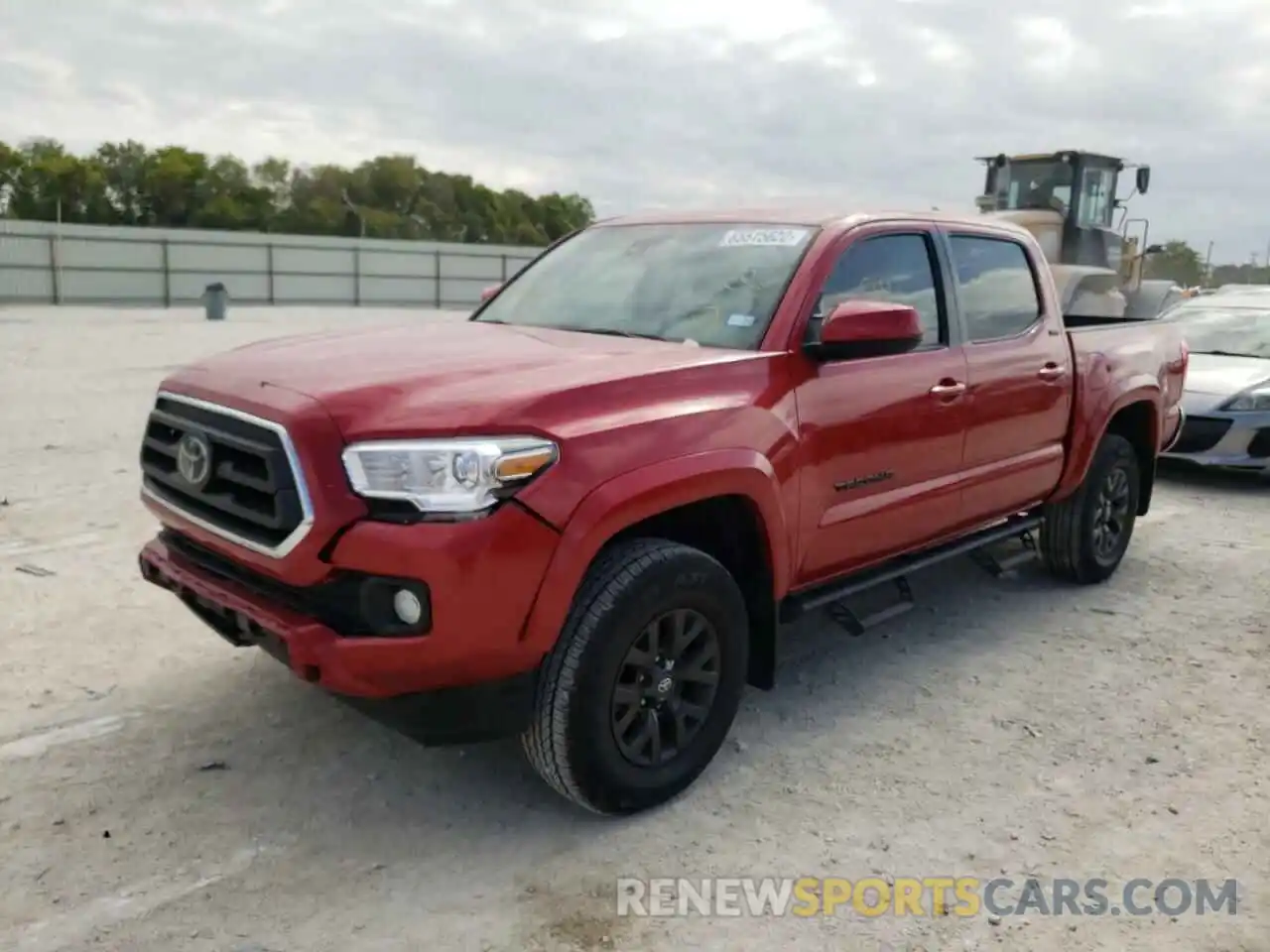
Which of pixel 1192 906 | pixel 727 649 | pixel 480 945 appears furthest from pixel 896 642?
pixel 480 945

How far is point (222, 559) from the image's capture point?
3.34 m

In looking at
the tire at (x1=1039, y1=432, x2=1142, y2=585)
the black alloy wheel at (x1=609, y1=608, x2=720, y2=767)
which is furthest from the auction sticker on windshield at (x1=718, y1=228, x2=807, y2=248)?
the tire at (x1=1039, y1=432, x2=1142, y2=585)

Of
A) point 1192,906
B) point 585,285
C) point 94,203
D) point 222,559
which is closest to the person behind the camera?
point 1192,906

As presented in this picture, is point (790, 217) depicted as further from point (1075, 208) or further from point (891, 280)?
point (1075, 208)

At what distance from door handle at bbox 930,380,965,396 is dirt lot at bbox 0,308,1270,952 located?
3.97ft

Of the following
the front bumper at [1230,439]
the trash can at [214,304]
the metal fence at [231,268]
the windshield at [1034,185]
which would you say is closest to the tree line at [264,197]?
the metal fence at [231,268]

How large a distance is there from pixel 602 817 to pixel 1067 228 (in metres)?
15.3

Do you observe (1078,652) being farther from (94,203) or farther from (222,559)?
(94,203)

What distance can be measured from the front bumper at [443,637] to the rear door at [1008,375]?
242 centimetres

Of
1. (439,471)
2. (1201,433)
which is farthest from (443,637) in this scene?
(1201,433)

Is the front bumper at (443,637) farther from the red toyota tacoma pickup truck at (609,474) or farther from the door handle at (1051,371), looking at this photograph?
the door handle at (1051,371)

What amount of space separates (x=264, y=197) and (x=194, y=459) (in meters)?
69.1

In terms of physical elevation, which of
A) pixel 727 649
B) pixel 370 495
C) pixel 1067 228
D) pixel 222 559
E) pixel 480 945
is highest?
pixel 1067 228

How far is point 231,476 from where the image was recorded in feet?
10.3
